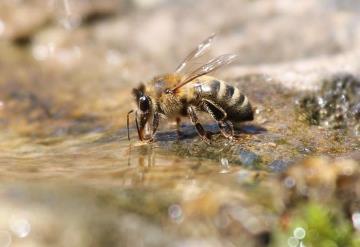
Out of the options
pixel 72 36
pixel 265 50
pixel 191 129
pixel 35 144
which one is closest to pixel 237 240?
pixel 191 129

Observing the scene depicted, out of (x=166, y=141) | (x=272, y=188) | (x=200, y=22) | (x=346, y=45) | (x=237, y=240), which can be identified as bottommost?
(x=237, y=240)

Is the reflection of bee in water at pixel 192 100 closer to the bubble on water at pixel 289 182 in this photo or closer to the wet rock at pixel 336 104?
the wet rock at pixel 336 104

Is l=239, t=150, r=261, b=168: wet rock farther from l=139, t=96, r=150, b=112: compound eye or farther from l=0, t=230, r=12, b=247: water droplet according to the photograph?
l=0, t=230, r=12, b=247: water droplet

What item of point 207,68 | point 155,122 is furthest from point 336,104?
point 155,122

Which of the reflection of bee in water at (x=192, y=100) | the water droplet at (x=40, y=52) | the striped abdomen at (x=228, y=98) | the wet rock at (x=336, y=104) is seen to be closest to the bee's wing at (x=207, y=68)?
the reflection of bee in water at (x=192, y=100)

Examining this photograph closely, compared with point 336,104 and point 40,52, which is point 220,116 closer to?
point 336,104

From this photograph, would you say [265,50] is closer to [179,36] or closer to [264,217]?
[179,36]
